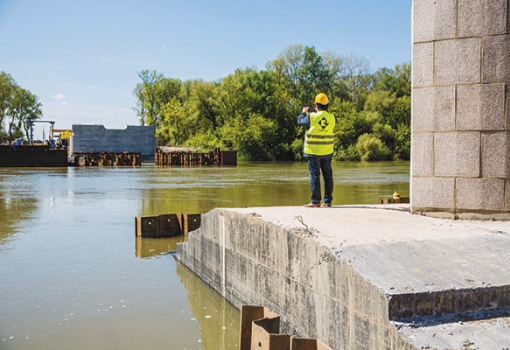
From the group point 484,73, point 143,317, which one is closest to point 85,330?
point 143,317

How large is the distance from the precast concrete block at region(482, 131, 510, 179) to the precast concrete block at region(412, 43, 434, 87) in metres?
1.06

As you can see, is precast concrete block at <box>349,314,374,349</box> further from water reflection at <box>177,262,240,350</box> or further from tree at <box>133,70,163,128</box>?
tree at <box>133,70,163,128</box>

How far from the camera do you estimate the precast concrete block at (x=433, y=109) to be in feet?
25.3

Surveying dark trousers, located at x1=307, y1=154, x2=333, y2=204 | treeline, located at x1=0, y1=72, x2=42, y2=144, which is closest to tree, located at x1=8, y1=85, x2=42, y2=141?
treeline, located at x1=0, y1=72, x2=42, y2=144

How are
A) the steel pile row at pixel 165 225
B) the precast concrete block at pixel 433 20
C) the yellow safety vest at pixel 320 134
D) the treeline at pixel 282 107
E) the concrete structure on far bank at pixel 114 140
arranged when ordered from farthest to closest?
the treeline at pixel 282 107 < the concrete structure on far bank at pixel 114 140 < the steel pile row at pixel 165 225 < the yellow safety vest at pixel 320 134 < the precast concrete block at pixel 433 20

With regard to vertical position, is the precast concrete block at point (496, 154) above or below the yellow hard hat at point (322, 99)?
below

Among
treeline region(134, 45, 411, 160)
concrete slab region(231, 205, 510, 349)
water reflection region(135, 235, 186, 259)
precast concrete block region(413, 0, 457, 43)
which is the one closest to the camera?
concrete slab region(231, 205, 510, 349)

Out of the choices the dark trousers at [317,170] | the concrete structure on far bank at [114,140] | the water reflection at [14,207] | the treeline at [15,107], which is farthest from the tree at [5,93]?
the dark trousers at [317,170]

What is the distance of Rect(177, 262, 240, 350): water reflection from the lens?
7121mm

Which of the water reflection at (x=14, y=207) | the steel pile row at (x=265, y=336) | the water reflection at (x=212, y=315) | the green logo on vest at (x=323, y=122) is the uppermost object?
the green logo on vest at (x=323, y=122)

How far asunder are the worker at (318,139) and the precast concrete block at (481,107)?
2.42 m

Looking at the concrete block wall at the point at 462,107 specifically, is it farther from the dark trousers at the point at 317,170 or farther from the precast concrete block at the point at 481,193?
the dark trousers at the point at 317,170

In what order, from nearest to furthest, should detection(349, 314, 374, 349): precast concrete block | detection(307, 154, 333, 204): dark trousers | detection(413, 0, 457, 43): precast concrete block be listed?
detection(349, 314, 374, 349): precast concrete block, detection(413, 0, 457, 43): precast concrete block, detection(307, 154, 333, 204): dark trousers

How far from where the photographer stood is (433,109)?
7.87 m
